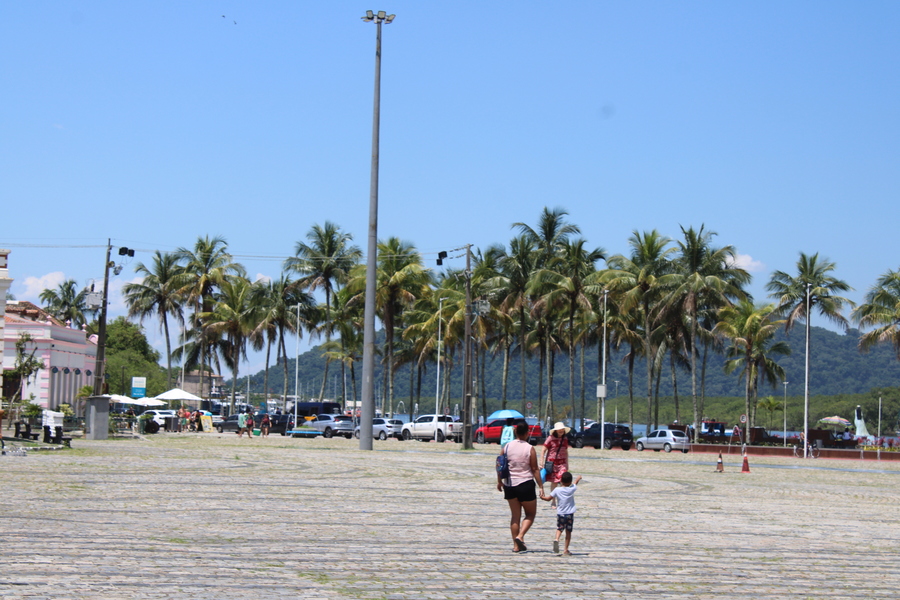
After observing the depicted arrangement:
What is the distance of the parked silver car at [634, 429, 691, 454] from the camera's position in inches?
2047

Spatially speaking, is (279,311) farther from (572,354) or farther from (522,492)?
(522,492)

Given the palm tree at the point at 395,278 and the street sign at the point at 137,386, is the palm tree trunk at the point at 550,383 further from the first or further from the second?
the street sign at the point at 137,386

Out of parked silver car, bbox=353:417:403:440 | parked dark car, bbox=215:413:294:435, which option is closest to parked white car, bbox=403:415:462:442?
parked silver car, bbox=353:417:403:440

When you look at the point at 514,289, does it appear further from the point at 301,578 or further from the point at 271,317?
the point at 301,578

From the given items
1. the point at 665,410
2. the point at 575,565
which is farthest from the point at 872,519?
the point at 665,410

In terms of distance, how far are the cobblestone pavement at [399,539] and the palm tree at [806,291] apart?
119 feet

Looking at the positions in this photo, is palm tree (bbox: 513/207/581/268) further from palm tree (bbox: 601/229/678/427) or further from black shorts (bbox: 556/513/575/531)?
black shorts (bbox: 556/513/575/531)

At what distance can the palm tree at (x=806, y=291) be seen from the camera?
188 feet

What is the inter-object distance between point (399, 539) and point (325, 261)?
5932 cm

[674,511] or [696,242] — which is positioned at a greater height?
[696,242]

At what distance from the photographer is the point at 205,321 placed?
7288 centimetres

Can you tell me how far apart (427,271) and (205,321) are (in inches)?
700

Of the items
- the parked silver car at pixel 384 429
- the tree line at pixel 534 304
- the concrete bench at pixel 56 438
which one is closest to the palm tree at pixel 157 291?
the tree line at pixel 534 304

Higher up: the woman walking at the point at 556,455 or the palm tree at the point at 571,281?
the palm tree at the point at 571,281
